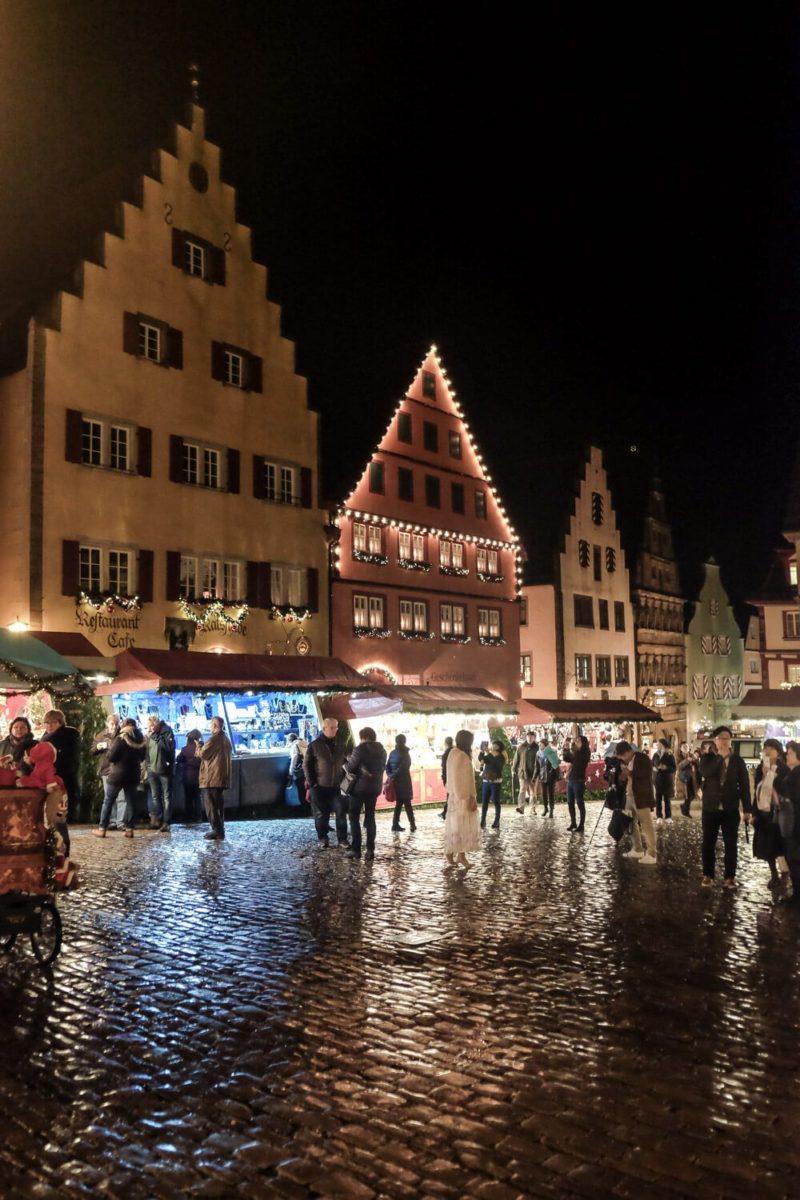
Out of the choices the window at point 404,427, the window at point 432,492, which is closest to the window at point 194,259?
the window at point 404,427

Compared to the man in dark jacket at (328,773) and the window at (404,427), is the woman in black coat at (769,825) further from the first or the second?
the window at (404,427)

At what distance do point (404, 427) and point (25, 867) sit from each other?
29667 millimetres

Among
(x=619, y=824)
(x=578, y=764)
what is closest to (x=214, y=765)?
(x=619, y=824)

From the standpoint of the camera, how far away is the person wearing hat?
71.2 feet

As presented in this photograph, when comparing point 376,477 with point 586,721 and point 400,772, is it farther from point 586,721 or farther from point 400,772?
point 400,772

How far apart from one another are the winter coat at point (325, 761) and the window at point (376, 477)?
19129 millimetres

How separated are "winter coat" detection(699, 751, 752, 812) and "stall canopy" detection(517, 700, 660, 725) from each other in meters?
19.4

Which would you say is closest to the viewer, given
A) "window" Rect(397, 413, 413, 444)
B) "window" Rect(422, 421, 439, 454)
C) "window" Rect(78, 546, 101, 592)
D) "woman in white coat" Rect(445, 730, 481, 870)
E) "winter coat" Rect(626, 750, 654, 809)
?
"woman in white coat" Rect(445, 730, 481, 870)

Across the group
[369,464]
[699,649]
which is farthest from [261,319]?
[699,649]

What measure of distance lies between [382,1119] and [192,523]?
78.6 ft

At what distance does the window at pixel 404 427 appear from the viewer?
121 feet

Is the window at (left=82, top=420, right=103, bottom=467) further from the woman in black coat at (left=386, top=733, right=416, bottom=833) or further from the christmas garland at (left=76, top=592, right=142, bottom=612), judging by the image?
the woman in black coat at (left=386, top=733, right=416, bottom=833)

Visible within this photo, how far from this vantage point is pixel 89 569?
25.6 m

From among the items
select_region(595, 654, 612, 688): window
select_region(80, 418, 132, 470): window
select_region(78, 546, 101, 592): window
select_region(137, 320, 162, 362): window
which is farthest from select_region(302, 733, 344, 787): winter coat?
select_region(595, 654, 612, 688): window
